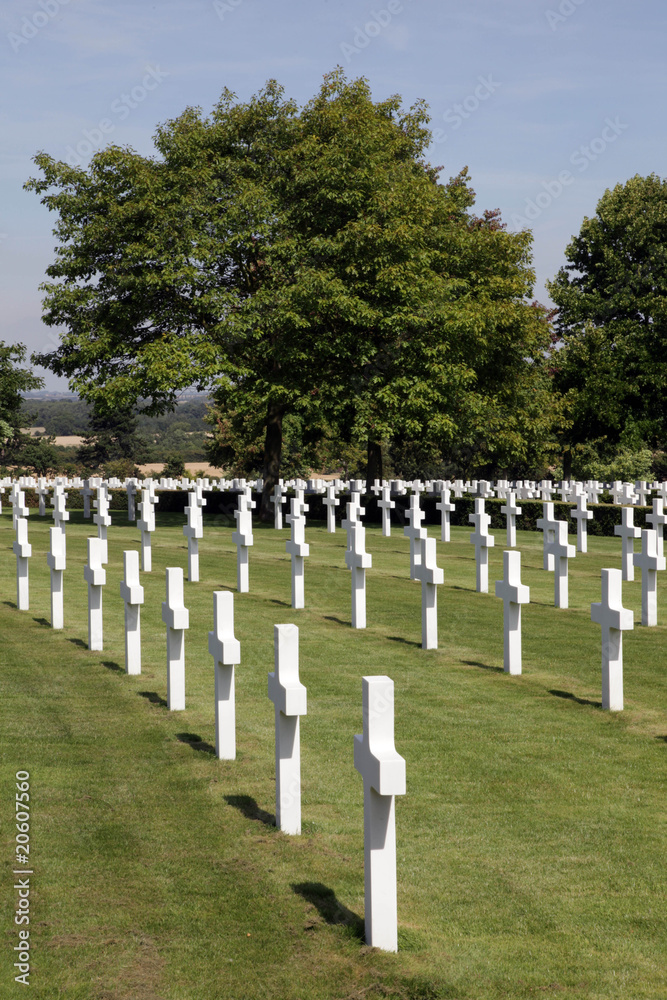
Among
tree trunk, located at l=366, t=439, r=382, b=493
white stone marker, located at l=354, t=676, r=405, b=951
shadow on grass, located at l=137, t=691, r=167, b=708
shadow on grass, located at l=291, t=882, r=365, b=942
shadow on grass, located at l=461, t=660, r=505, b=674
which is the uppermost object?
tree trunk, located at l=366, t=439, r=382, b=493

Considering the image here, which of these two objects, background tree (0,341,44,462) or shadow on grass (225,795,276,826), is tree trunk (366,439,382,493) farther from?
shadow on grass (225,795,276,826)

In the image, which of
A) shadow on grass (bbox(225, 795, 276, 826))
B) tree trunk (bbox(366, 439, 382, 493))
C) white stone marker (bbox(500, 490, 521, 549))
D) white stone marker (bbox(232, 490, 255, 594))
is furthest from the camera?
tree trunk (bbox(366, 439, 382, 493))

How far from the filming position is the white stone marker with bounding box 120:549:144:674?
9.84m

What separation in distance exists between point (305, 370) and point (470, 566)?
551 inches

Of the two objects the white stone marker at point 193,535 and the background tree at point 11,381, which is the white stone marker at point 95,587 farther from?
the background tree at point 11,381

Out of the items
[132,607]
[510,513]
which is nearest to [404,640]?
[132,607]

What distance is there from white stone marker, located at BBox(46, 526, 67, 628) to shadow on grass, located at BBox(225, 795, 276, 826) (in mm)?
5955

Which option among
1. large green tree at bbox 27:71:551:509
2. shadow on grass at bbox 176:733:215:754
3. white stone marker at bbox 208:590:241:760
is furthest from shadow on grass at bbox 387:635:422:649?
large green tree at bbox 27:71:551:509

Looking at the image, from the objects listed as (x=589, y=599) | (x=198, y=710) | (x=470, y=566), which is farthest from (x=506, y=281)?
(x=198, y=710)

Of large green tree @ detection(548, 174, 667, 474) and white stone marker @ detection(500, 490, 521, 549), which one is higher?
large green tree @ detection(548, 174, 667, 474)

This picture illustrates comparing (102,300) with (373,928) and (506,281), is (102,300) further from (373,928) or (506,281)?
(373,928)

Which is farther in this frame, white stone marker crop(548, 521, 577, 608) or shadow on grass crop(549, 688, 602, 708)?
white stone marker crop(548, 521, 577, 608)

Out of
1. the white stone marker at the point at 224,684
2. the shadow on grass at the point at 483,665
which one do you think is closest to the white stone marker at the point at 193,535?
the shadow on grass at the point at 483,665

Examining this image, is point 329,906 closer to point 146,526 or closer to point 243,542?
point 243,542
